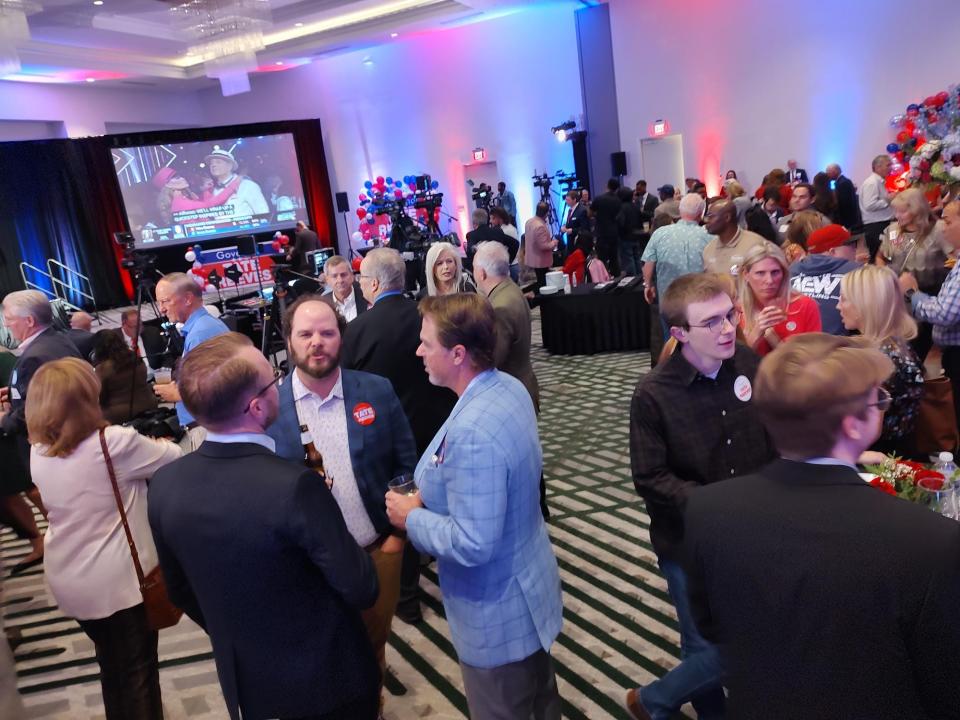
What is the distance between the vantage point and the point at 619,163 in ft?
42.9

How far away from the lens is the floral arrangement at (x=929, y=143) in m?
6.65

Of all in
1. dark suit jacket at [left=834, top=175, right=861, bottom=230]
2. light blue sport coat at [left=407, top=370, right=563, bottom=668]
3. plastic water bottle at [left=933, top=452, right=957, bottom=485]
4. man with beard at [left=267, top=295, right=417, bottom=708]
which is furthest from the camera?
dark suit jacket at [left=834, top=175, right=861, bottom=230]

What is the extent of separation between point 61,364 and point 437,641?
5.71 feet

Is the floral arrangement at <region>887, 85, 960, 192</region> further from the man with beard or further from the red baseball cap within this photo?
the man with beard

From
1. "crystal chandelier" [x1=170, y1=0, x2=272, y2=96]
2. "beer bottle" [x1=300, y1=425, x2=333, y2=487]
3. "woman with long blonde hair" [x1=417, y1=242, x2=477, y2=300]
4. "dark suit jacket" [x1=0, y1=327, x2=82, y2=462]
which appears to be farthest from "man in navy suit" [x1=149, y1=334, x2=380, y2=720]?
"crystal chandelier" [x1=170, y1=0, x2=272, y2=96]

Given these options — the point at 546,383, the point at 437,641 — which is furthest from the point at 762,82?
the point at 437,641

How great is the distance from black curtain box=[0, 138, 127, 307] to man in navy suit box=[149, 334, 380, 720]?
1455 cm

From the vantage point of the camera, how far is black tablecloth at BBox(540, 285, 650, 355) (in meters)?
6.95

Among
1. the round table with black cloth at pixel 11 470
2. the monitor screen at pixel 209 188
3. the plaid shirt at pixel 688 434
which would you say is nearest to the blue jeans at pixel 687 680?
the plaid shirt at pixel 688 434

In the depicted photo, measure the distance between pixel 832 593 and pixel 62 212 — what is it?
1662cm

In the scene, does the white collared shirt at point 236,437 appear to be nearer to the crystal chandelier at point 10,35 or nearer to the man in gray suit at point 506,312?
the man in gray suit at point 506,312

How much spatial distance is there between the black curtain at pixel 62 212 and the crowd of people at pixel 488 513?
13.8 m

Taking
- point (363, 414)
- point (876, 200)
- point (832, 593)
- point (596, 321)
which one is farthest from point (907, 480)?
point (876, 200)

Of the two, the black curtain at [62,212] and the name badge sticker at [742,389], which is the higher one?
the black curtain at [62,212]
